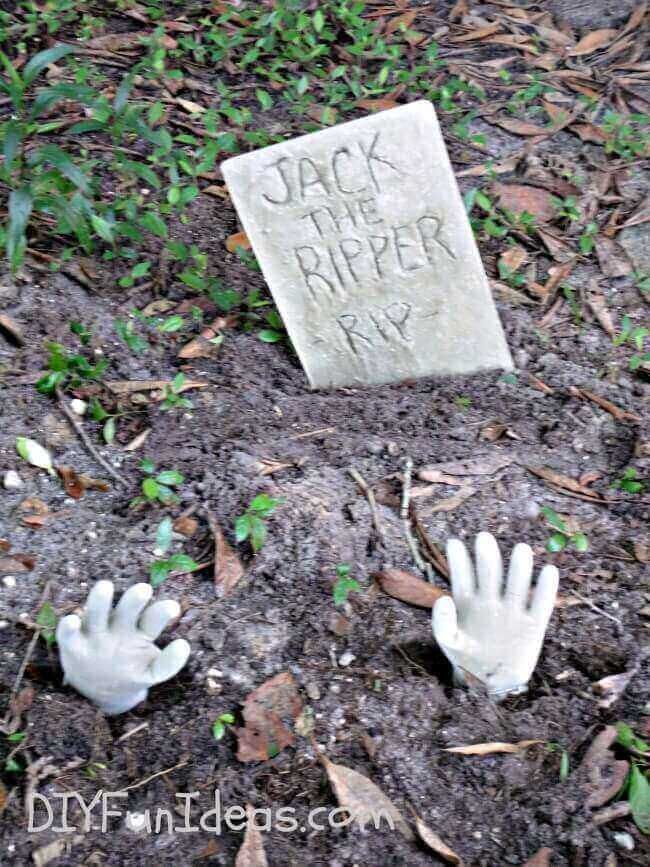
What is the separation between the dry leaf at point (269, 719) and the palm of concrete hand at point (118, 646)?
0.50ft

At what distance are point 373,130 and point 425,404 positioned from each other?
24.6 inches

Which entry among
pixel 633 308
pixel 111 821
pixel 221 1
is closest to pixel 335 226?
pixel 633 308

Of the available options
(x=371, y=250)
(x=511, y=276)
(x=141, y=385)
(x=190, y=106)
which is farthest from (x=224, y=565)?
(x=190, y=106)

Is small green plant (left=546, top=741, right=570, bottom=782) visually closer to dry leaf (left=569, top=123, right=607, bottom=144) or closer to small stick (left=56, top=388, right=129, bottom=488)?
small stick (left=56, top=388, right=129, bottom=488)

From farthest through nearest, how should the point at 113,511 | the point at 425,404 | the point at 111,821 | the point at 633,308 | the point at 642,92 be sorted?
the point at 642,92 → the point at 633,308 → the point at 425,404 → the point at 113,511 → the point at 111,821

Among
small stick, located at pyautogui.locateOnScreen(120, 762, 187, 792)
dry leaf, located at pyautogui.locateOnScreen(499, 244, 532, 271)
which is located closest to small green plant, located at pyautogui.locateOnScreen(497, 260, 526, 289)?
dry leaf, located at pyautogui.locateOnScreen(499, 244, 532, 271)

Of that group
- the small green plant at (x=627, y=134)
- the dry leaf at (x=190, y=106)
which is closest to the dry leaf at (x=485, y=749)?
the small green plant at (x=627, y=134)

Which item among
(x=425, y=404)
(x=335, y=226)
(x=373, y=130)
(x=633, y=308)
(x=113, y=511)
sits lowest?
(x=633, y=308)

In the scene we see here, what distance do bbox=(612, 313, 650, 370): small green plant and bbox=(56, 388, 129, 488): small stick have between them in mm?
1288

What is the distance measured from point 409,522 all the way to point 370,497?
10 centimetres

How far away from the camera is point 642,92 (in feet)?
10.5

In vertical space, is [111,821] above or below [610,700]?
above

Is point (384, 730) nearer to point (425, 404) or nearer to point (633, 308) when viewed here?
point (425, 404)

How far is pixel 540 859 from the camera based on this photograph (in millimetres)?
1446
